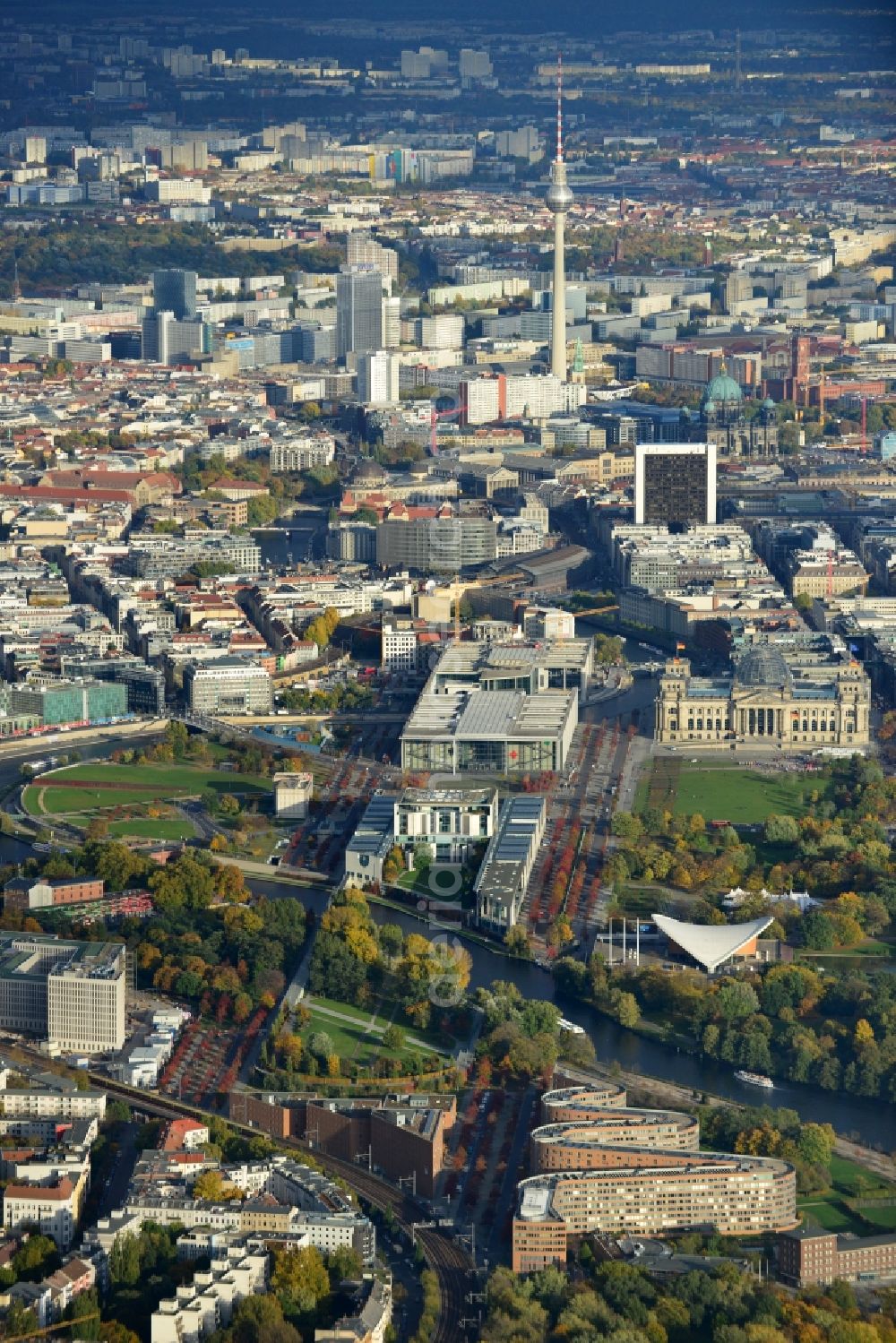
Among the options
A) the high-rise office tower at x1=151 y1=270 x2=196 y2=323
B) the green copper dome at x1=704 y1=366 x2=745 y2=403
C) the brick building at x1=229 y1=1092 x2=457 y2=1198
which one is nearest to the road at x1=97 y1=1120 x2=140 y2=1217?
the brick building at x1=229 y1=1092 x2=457 y2=1198

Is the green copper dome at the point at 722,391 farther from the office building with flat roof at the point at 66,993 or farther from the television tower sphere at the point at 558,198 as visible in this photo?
the office building with flat roof at the point at 66,993

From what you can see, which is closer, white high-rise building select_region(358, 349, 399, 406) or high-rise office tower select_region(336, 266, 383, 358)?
white high-rise building select_region(358, 349, 399, 406)

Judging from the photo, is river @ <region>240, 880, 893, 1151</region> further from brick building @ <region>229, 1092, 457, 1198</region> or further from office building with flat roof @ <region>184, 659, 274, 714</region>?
office building with flat roof @ <region>184, 659, 274, 714</region>

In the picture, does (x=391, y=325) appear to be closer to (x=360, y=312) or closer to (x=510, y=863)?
(x=360, y=312)

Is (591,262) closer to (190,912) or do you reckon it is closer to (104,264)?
(104,264)

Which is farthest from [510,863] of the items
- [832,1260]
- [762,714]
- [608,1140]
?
[832,1260]

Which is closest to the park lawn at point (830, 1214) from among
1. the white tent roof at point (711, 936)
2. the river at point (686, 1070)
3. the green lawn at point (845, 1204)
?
the green lawn at point (845, 1204)
